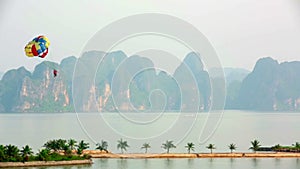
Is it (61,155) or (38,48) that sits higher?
(38,48)

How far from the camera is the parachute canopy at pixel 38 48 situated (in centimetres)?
1659

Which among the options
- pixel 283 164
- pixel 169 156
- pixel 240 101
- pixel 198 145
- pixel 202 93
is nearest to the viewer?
pixel 283 164

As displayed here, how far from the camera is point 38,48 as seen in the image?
16625mm

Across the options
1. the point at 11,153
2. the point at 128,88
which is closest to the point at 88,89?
the point at 128,88

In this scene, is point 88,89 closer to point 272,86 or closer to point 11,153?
point 272,86

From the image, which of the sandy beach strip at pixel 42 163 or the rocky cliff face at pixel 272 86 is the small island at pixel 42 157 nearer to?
the sandy beach strip at pixel 42 163

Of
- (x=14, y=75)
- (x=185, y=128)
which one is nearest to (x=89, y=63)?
(x=14, y=75)

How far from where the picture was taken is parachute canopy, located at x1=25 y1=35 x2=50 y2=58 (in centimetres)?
1659

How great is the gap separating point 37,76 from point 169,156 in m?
78.1

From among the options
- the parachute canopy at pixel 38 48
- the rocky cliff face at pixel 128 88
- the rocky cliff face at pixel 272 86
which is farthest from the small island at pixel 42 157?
the rocky cliff face at pixel 272 86

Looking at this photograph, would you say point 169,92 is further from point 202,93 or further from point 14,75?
point 14,75

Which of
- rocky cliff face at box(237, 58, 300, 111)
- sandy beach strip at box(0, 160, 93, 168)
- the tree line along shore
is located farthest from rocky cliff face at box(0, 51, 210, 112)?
sandy beach strip at box(0, 160, 93, 168)

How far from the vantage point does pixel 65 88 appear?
329ft

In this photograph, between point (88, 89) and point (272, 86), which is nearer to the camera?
point (88, 89)
